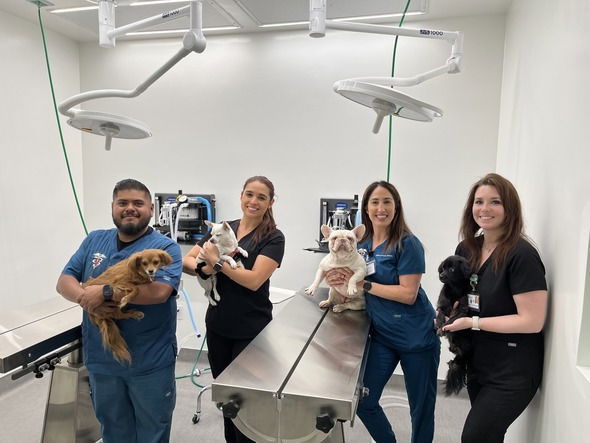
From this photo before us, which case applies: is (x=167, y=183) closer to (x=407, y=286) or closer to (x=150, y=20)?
(x=150, y=20)

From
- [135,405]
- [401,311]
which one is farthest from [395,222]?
[135,405]

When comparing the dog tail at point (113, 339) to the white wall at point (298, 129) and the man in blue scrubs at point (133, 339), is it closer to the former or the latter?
the man in blue scrubs at point (133, 339)

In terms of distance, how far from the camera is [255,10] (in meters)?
2.83

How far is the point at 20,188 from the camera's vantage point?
3203 mm

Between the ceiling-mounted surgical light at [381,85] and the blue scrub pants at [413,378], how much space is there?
1050mm

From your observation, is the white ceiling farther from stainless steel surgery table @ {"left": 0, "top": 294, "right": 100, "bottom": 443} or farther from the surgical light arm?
stainless steel surgery table @ {"left": 0, "top": 294, "right": 100, "bottom": 443}

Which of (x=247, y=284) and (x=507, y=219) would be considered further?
(x=247, y=284)

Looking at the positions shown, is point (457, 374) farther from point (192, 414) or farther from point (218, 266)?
point (192, 414)

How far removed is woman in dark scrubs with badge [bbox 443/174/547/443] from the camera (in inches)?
57.0

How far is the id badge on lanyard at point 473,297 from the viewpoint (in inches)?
62.8

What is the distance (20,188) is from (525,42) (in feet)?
12.0

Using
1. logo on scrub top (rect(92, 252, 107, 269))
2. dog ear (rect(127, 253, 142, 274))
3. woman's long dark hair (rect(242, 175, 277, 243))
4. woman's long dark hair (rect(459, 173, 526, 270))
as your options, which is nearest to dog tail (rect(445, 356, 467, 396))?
woman's long dark hair (rect(459, 173, 526, 270))

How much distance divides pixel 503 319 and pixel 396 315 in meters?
0.49

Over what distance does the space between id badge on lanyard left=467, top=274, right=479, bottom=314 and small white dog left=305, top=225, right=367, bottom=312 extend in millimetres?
470
